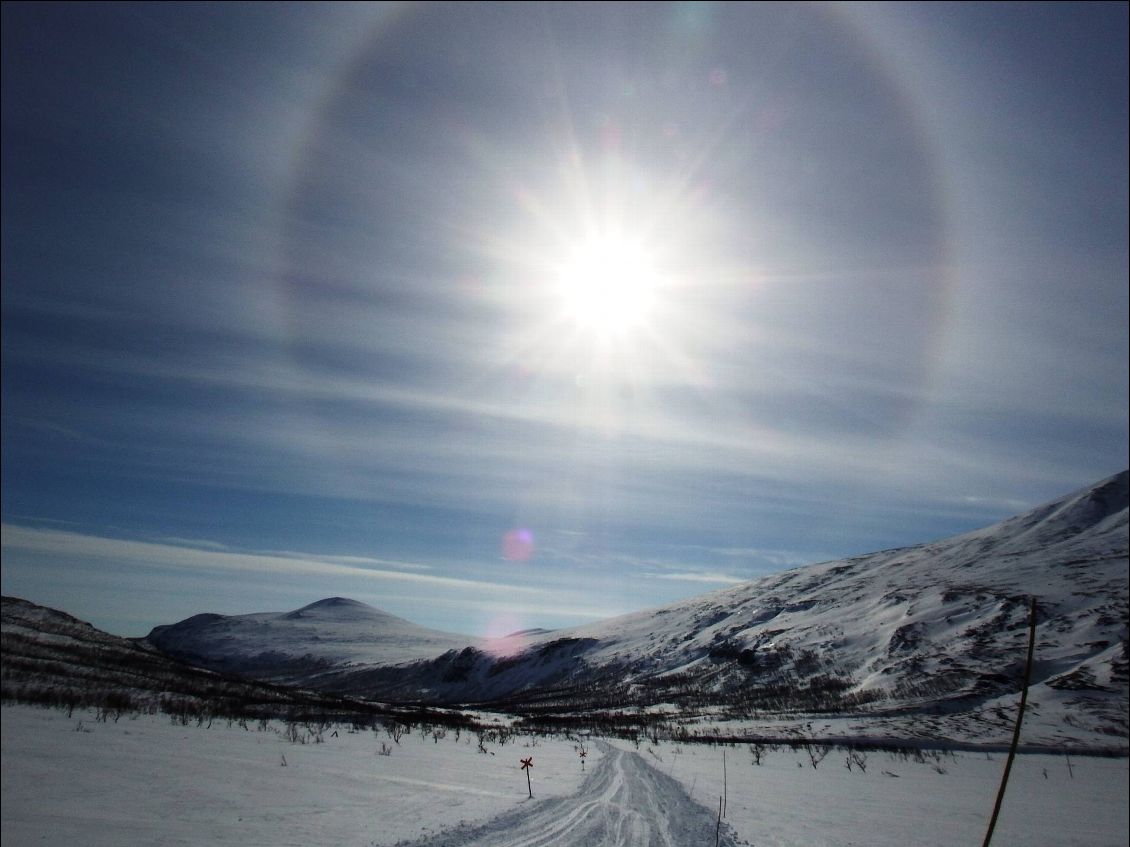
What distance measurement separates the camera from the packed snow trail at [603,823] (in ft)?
38.3

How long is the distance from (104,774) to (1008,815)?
23435mm

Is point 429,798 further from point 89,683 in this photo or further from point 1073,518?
point 1073,518

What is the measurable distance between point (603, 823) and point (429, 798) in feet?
13.8

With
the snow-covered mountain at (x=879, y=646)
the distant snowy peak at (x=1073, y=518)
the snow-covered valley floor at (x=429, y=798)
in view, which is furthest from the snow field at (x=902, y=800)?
the distant snowy peak at (x=1073, y=518)

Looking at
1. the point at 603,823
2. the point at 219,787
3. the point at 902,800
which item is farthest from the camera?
the point at 902,800

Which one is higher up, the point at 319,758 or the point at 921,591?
the point at 921,591

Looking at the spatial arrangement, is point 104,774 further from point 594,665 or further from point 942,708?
point 594,665

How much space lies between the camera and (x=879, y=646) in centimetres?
8194

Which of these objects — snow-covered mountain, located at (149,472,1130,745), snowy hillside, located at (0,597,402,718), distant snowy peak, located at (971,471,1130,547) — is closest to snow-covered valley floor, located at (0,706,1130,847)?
snowy hillside, located at (0,597,402,718)

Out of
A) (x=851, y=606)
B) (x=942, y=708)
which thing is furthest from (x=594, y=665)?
(x=942, y=708)

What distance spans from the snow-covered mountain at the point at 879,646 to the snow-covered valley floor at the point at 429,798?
34772 millimetres

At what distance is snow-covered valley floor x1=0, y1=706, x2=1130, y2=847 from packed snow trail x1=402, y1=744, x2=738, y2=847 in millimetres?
59

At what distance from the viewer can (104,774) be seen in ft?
42.0

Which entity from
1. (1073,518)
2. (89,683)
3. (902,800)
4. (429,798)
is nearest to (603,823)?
(429,798)
